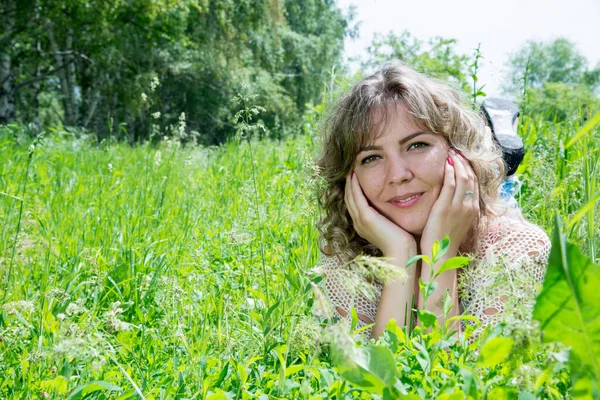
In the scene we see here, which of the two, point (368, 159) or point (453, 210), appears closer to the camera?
point (453, 210)

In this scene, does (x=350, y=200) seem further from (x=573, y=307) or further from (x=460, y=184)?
(x=573, y=307)

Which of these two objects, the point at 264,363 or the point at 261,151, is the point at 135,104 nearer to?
the point at 261,151

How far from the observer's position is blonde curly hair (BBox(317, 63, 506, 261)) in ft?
7.93

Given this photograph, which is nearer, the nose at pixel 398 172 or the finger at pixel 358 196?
the nose at pixel 398 172

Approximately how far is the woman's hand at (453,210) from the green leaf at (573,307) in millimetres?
1417

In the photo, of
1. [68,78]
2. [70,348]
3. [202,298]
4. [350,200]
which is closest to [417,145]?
[350,200]

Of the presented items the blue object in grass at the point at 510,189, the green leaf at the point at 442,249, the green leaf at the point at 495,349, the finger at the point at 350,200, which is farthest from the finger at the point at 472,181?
the green leaf at the point at 495,349

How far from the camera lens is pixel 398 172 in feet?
7.39

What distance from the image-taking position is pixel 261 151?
6.30m

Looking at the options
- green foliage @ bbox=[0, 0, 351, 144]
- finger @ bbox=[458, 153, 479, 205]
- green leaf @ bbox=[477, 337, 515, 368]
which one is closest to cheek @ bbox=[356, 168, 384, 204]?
finger @ bbox=[458, 153, 479, 205]

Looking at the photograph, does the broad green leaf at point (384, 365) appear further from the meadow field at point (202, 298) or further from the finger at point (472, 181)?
the finger at point (472, 181)

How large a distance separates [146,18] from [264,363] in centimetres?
1837

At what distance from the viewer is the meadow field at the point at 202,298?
1.02 metres

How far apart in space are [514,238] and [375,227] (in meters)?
0.61
